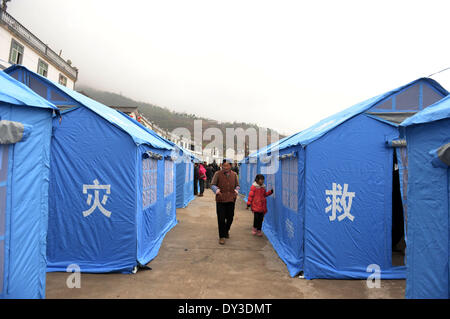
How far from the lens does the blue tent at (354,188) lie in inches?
184

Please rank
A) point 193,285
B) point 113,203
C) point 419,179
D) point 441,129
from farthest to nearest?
point 113,203 → point 193,285 → point 419,179 → point 441,129

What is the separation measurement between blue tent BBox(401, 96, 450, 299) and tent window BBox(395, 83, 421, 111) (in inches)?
82.3

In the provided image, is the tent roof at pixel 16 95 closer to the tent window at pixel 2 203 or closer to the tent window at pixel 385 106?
the tent window at pixel 2 203

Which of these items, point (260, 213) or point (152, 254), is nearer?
point (152, 254)

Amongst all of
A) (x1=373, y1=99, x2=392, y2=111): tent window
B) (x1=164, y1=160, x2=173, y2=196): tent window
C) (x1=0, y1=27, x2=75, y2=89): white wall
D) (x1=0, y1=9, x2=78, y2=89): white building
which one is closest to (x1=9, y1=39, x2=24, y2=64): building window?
(x1=0, y1=9, x2=78, y2=89): white building

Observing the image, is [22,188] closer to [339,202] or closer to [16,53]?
[339,202]

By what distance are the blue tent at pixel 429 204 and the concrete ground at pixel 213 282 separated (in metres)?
1.54

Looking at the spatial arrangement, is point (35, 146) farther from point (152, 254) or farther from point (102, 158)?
point (152, 254)

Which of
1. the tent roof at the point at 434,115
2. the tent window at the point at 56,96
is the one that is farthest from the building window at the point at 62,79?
the tent roof at the point at 434,115

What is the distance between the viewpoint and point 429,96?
16.0 feet

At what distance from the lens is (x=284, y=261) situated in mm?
5383
